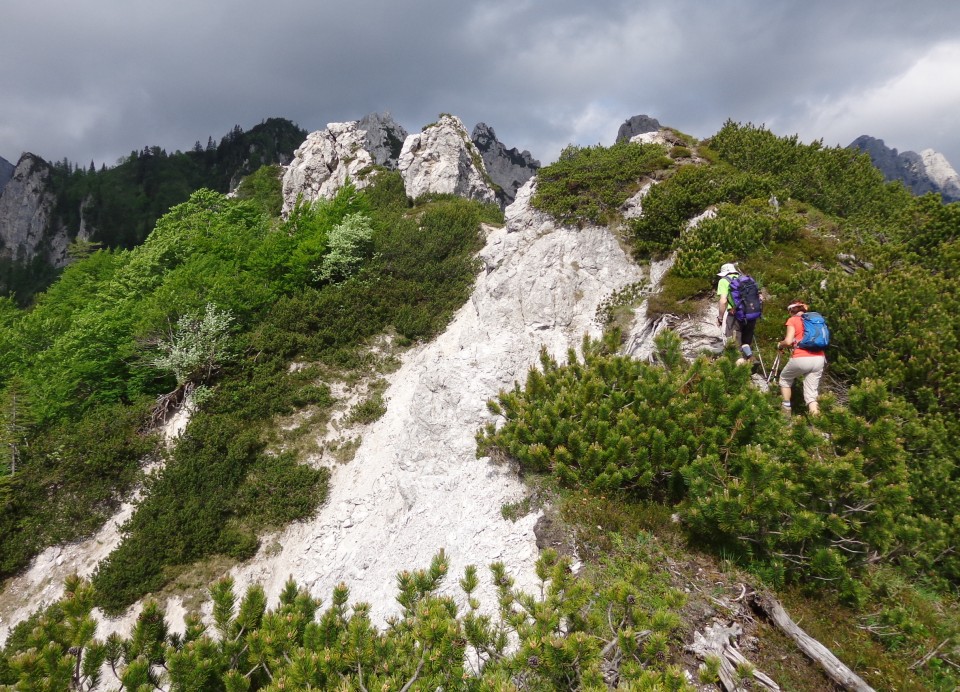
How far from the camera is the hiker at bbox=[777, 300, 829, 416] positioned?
265 inches

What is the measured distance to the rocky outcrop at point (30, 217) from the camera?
8808 cm

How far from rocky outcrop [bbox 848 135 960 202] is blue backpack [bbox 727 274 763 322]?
12175 cm

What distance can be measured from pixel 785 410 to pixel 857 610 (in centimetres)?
301

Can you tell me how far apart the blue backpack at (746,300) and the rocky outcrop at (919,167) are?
12175 centimetres

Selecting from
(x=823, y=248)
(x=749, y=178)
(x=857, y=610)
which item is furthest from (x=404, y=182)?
(x=857, y=610)

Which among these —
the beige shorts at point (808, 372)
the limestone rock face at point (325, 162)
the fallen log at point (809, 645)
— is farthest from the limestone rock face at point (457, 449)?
the limestone rock face at point (325, 162)

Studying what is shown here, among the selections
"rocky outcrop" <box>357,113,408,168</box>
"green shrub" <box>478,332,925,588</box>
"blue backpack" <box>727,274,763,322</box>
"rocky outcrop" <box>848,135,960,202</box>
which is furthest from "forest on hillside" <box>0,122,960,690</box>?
"rocky outcrop" <box>848,135,960,202</box>

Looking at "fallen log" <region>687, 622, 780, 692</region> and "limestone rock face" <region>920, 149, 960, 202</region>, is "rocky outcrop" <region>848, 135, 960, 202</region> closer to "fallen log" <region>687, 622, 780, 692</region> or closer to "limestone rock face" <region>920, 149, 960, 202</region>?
"limestone rock face" <region>920, 149, 960, 202</region>

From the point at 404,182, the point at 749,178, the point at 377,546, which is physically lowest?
the point at 377,546

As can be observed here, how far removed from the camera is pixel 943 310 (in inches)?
283

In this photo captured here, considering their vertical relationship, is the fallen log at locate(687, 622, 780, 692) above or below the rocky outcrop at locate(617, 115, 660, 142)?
below

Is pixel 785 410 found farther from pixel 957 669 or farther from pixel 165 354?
pixel 165 354

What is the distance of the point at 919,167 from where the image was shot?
92.5 metres

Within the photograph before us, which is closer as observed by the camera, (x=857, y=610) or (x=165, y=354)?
(x=857, y=610)
